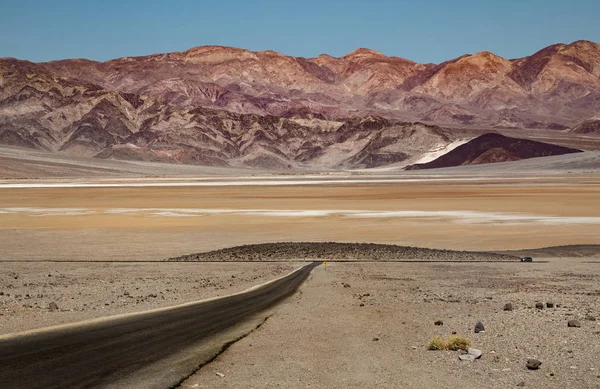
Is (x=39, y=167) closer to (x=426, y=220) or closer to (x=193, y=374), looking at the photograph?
(x=426, y=220)

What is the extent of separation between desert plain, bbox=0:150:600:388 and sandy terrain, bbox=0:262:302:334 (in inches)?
1.7

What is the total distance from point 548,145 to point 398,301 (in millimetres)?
184776

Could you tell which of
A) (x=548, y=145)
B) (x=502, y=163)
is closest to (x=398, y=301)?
(x=502, y=163)

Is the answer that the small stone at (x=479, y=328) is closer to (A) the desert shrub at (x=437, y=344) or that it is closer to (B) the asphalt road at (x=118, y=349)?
(A) the desert shrub at (x=437, y=344)

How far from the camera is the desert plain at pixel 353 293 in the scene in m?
8.98

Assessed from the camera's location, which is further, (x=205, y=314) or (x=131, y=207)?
(x=131, y=207)

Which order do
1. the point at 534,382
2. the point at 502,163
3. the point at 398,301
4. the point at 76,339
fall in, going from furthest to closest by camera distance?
the point at 502,163 → the point at 398,301 → the point at 76,339 → the point at 534,382

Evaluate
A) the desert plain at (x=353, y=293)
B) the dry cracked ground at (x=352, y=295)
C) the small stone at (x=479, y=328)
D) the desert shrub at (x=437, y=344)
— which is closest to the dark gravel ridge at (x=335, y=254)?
the desert plain at (x=353, y=293)

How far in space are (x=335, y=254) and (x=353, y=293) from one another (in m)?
8.27

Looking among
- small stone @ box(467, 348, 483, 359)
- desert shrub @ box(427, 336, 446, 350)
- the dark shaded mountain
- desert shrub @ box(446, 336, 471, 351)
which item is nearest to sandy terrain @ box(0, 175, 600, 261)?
desert shrub @ box(427, 336, 446, 350)

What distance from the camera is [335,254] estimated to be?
77.3 ft

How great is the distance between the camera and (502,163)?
167250 mm

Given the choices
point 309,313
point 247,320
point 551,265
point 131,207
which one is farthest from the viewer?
point 131,207

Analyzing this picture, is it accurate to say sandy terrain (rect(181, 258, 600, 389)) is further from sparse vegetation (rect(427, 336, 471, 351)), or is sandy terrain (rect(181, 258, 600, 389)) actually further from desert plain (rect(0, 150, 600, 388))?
sparse vegetation (rect(427, 336, 471, 351))
